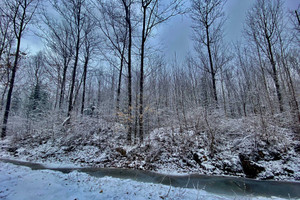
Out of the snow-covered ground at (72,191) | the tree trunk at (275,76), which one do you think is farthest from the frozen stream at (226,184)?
the tree trunk at (275,76)

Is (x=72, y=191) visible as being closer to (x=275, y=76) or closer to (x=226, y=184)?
(x=226, y=184)

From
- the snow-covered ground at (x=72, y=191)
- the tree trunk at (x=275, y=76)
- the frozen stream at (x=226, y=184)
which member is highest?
the tree trunk at (x=275, y=76)

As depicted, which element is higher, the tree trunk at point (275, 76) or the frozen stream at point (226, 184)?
the tree trunk at point (275, 76)

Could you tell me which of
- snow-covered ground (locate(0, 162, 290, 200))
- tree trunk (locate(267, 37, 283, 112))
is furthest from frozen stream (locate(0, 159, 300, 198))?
tree trunk (locate(267, 37, 283, 112))

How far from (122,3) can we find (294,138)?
12.9 m

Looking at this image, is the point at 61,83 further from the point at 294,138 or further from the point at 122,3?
the point at 294,138

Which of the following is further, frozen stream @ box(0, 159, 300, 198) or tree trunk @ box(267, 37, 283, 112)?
tree trunk @ box(267, 37, 283, 112)

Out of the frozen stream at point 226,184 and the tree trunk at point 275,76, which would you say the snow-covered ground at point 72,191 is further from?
the tree trunk at point 275,76

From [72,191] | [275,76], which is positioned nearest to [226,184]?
[72,191]

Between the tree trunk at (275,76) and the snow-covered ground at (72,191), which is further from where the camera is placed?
the tree trunk at (275,76)

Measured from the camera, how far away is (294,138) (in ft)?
19.4

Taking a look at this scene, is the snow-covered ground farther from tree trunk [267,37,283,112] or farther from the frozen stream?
tree trunk [267,37,283,112]

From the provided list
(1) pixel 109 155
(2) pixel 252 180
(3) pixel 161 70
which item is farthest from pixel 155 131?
(3) pixel 161 70

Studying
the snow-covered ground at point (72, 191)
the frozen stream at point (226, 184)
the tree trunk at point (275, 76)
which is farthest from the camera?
the tree trunk at point (275, 76)
